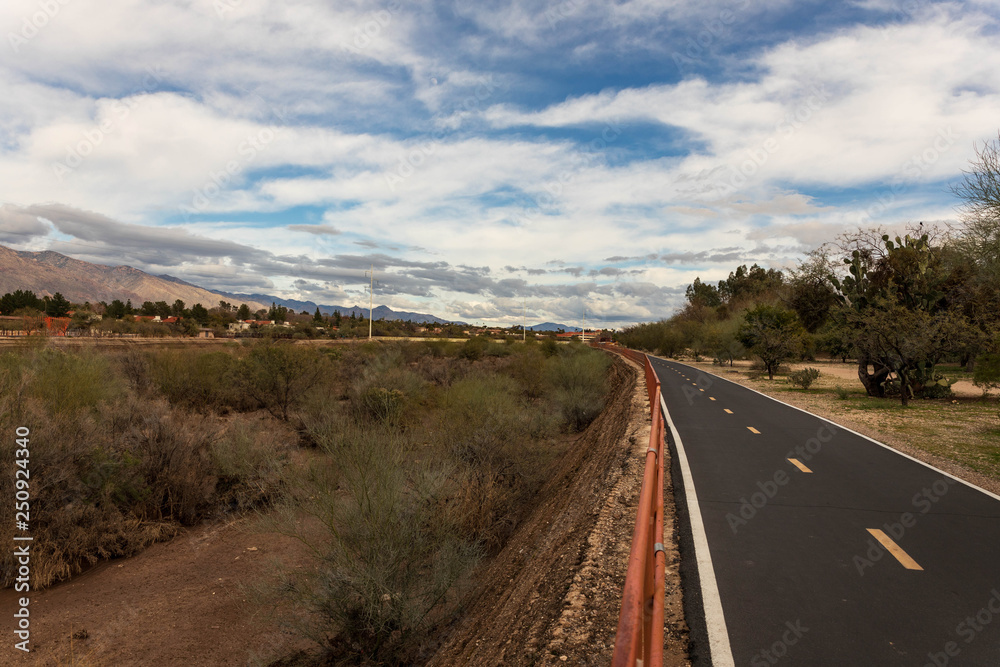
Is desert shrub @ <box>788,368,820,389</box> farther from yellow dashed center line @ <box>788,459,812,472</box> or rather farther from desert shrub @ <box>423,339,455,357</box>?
desert shrub @ <box>423,339,455,357</box>

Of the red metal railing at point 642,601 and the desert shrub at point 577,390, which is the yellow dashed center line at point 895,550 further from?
the desert shrub at point 577,390

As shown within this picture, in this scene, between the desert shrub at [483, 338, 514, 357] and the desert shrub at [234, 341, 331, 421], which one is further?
the desert shrub at [483, 338, 514, 357]

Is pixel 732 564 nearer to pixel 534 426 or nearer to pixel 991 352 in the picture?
pixel 534 426

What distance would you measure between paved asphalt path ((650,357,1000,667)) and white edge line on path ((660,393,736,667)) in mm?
17

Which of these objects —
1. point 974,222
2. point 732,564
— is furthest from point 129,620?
point 974,222

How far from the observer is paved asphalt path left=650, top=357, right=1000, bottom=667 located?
392cm

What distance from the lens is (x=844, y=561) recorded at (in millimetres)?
5434

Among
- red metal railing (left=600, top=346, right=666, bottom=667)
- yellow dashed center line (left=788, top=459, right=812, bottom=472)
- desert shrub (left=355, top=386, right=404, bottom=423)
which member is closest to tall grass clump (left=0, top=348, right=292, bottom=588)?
desert shrub (left=355, top=386, right=404, bottom=423)

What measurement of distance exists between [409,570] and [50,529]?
625 cm

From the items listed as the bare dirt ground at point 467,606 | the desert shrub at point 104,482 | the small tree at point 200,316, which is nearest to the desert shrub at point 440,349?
the desert shrub at point 104,482

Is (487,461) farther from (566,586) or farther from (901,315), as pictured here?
(901,315)

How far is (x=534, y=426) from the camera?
50.6 feet

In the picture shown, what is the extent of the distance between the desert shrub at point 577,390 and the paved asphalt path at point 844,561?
34.0 ft

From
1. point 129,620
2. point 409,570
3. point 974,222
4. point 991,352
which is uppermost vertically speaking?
point 974,222
